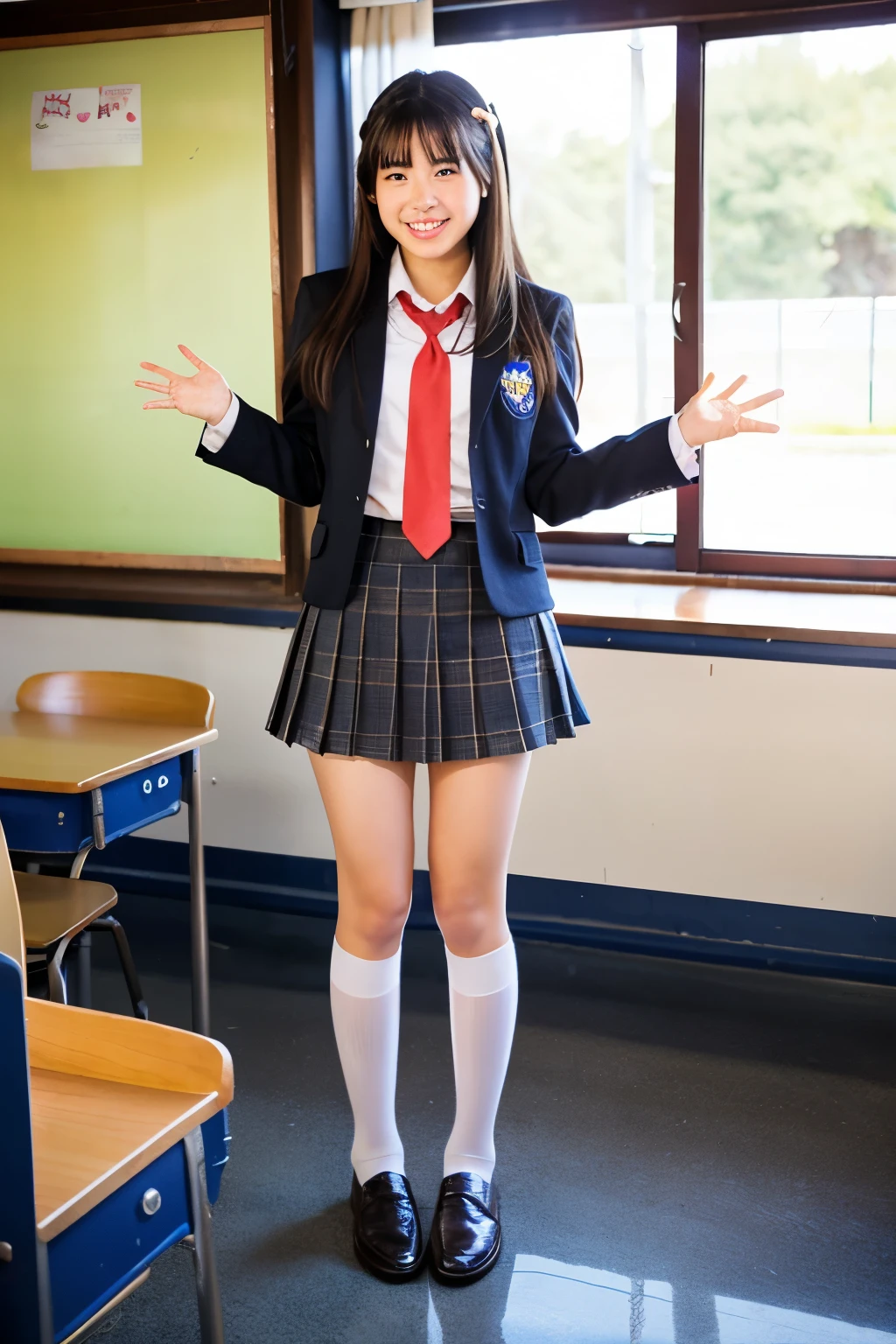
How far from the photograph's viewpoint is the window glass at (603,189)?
3.01 metres

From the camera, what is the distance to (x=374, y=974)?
1853 millimetres

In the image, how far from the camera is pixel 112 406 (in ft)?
10.7

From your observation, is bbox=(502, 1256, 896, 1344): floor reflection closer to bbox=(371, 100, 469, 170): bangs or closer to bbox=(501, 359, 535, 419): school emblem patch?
bbox=(501, 359, 535, 419): school emblem patch

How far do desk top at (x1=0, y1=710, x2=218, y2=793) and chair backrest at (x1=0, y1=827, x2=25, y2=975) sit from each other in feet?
2.01

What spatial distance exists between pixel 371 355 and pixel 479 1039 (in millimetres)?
1015

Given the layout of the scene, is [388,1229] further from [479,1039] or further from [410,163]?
[410,163]

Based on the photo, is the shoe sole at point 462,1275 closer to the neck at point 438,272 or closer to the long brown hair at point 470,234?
the long brown hair at point 470,234

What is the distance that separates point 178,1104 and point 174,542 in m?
2.37

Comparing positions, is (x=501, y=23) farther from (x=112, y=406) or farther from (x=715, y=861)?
(x=715, y=861)

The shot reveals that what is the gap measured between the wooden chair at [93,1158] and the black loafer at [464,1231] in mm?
734

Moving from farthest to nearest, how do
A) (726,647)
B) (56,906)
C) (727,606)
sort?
(727,606)
(726,647)
(56,906)

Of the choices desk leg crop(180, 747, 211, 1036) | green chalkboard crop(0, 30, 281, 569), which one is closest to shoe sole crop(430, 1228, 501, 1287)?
desk leg crop(180, 747, 211, 1036)

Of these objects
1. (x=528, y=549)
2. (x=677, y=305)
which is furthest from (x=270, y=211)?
(x=528, y=549)

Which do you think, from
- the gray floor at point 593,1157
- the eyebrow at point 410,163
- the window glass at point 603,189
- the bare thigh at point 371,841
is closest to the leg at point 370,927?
the bare thigh at point 371,841
